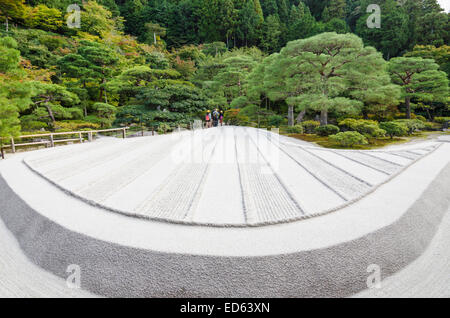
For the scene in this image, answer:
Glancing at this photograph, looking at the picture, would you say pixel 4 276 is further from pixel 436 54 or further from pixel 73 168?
pixel 436 54

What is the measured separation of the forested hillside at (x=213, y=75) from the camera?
34.9 feet

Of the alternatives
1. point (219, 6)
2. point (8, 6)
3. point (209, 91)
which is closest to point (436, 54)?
point (209, 91)

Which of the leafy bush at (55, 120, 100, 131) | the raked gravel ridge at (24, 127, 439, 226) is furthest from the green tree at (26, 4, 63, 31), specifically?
the raked gravel ridge at (24, 127, 439, 226)

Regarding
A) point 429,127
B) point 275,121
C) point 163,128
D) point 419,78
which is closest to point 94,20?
point 163,128

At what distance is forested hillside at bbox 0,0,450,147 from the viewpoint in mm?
10648

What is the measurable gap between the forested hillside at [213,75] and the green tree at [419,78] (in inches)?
3.0

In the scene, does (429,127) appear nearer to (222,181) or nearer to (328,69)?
(328,69)

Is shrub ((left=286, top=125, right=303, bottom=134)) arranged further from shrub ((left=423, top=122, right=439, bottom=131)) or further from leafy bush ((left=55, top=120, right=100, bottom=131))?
leafy bush ((left=55, top=120, right=100, bottom=131))

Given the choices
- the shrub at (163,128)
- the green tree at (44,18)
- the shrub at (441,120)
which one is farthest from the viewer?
the green tree at (44,18)

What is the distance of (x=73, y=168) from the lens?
143 inches

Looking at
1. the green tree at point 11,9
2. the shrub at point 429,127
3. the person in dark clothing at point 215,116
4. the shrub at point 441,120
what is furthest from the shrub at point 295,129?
the green tree at point 11,9

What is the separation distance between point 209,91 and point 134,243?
63.4ft

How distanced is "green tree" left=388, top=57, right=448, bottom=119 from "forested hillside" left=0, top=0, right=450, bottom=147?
8 cm

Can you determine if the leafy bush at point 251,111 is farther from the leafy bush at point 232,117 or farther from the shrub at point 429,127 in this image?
the shrub at point 429,127
